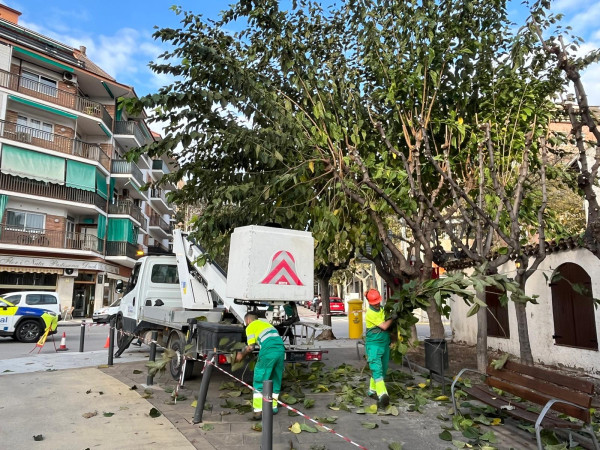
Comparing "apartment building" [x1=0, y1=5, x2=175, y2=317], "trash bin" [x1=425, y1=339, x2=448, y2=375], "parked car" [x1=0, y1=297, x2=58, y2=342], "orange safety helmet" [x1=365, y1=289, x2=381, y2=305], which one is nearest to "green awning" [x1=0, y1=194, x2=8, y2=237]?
"apartment building" [x1=0, y1=5, x2=175, y2=317]

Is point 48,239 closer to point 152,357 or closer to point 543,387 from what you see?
point 152,357

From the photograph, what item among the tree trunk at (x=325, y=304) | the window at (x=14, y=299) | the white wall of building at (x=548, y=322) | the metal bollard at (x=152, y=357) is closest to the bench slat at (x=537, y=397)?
the white wall of building at (x=548, y=322)

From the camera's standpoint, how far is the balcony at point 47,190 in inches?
1028

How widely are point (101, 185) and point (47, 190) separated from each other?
13.8 feet

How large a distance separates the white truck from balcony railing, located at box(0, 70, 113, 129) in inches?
867

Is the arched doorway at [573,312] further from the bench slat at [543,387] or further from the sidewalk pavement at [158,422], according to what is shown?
the sidewalk pavement at [158,422]

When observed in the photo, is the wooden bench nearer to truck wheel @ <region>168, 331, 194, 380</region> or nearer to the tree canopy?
the tree canopy

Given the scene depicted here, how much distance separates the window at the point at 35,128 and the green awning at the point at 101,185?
370cm

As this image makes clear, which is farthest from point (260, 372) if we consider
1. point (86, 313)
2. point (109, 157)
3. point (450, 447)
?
point (109, 157)

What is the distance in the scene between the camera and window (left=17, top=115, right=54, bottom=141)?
88.8ft

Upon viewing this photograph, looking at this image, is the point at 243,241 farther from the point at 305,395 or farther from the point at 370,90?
the point at 370,90

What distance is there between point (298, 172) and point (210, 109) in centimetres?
200

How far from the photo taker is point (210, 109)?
8125 millimetres

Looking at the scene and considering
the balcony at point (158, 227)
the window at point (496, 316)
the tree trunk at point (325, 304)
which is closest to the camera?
the window at point (496, 316)
